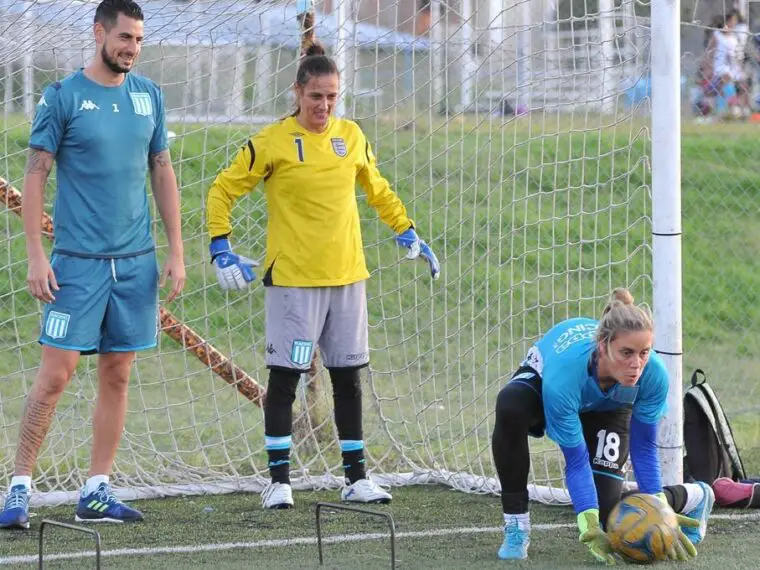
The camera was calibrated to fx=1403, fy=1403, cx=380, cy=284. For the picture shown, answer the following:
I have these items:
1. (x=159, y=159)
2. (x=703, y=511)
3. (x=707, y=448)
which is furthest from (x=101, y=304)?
(x=707, y=448)

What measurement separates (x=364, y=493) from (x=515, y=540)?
3.67 feet

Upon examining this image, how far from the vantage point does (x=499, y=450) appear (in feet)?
16.1

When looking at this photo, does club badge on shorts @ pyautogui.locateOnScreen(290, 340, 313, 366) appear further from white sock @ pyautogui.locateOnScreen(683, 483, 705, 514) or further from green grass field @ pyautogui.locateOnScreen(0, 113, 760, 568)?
white sock @ pyautogui.locateOnScreen(683, 483, 705, 514)

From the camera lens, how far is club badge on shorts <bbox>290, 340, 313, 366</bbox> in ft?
18.5

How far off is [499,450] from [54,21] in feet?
9.51

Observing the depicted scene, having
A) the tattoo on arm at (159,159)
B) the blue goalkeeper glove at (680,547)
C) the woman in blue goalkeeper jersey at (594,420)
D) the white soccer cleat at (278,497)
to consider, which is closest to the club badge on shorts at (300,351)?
the white soccer cleat at (278,497)

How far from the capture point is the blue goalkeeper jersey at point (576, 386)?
4656 millimetres

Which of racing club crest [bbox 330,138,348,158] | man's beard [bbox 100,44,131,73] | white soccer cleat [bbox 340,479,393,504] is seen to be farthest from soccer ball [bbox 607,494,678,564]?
man's beard [bbox 100,44,131,73]

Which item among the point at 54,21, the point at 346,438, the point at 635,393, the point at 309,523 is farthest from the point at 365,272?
the point at 54,21

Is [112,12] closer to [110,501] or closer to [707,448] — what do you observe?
[110,501]

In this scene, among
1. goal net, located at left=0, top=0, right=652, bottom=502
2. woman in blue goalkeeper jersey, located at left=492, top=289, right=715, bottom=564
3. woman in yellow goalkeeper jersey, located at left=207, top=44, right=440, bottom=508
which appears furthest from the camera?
goal net, located at left=0, top=0, right=652, bottom=502

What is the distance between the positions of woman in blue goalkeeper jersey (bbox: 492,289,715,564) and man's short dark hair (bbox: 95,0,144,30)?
1.92 metres

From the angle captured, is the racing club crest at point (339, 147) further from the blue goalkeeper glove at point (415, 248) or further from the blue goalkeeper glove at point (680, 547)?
the blue goalkeeper glove at point (680, 547)

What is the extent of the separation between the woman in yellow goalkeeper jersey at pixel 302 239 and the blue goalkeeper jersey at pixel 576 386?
995 mm
